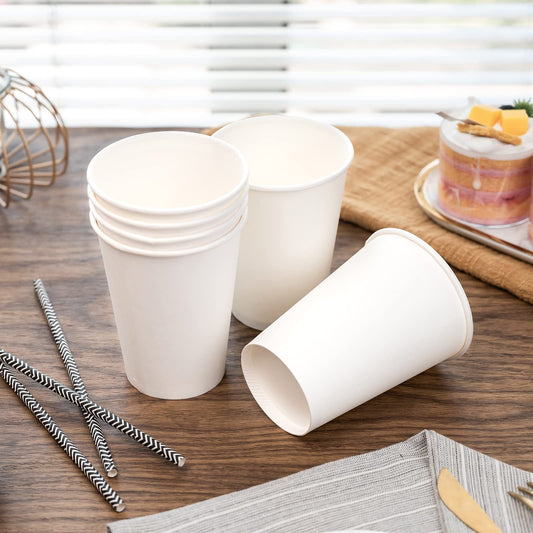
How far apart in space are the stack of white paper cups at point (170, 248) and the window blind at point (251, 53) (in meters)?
0.84

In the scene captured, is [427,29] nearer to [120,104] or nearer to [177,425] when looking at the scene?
[120,104]

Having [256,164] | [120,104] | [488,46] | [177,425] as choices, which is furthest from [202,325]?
[488,46]

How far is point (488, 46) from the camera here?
1.65 meters

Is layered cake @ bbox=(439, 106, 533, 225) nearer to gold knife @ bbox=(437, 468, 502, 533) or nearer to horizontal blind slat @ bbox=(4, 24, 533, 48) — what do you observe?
gold knife @ bbox=(437, 468, 502, 533)

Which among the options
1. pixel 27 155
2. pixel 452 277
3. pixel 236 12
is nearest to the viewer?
pixel 452 277

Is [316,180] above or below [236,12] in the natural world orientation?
above

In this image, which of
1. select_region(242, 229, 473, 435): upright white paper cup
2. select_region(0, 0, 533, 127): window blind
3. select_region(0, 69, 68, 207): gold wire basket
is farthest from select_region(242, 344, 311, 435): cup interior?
select_region(0, 0, 533, 127): window blind

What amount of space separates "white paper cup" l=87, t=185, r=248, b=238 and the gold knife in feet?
0.87

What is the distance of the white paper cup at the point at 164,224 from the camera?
55cm

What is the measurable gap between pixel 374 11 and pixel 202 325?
1.05 m

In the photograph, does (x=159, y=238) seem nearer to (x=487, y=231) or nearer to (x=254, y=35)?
(x=487, y=231)

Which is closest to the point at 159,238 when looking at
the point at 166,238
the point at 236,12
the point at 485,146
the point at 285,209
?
the point at 166,238

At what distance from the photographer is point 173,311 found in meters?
0.61

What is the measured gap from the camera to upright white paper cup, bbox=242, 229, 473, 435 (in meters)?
0.62
